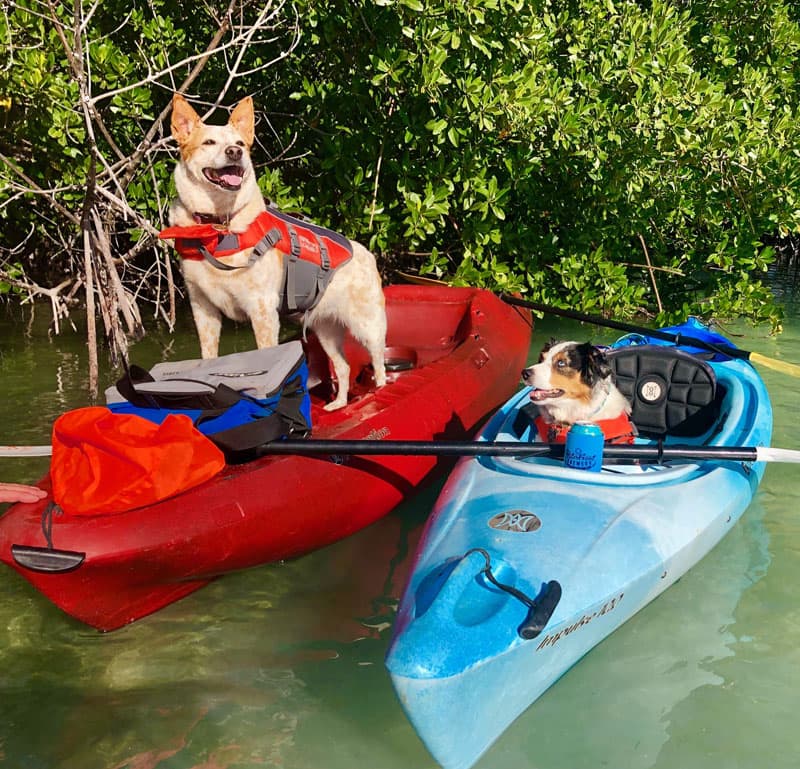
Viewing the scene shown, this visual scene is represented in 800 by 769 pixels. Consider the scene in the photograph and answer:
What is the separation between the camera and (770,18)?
28.4 ft

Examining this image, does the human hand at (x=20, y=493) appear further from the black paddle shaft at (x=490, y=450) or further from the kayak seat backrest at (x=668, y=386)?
the kayak seat backrest at (x=668, y=386)

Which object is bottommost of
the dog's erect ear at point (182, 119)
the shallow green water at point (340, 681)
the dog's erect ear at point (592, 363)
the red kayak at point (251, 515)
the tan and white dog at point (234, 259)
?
the shallow green water at point (340, 681)

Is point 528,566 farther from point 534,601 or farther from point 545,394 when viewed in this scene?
point 545,394

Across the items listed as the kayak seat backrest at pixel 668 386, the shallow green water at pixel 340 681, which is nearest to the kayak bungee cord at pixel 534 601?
the shallow green water at pixel 340 681

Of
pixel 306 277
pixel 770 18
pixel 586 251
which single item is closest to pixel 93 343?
pixel 306 277

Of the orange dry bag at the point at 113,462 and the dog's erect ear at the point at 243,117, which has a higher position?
the dog's erect ear at the point at 243,117

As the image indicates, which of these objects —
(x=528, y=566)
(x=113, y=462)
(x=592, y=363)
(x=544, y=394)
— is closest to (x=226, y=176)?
(x=113, y=462)

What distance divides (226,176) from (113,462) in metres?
1.74

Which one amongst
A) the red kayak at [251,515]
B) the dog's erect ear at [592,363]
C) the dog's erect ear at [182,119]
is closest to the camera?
the red kayak at [251,515]

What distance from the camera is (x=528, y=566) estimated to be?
2705 millimetres

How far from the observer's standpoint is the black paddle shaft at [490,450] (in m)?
3.32

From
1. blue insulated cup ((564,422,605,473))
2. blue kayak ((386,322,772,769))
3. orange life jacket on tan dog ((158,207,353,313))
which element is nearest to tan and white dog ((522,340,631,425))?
blue kayak ((386,322,772,769))

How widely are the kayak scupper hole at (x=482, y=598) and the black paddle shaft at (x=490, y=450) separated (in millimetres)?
749

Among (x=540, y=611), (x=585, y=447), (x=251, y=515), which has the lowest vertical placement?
(x=251, y=515)
